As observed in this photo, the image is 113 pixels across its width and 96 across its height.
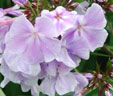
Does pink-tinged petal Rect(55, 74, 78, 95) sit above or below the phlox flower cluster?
below

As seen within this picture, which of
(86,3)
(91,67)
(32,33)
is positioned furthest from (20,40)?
(91,67)

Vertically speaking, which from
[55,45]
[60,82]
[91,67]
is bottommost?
[91,67]

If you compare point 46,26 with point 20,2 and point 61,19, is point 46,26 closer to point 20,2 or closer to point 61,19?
point 61,19

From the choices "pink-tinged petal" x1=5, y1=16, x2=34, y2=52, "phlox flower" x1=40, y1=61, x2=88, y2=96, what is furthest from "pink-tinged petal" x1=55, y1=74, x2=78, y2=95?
"pink-tinged petal" x1=5, y1=16, x2=34, y2=52

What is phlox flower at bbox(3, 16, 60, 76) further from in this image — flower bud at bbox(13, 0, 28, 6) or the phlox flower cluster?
flower bud at bbox(13, 0, 28, 6)

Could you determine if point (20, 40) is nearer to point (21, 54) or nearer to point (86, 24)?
point (21, 54)

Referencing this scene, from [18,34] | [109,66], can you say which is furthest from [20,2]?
[109,66]
